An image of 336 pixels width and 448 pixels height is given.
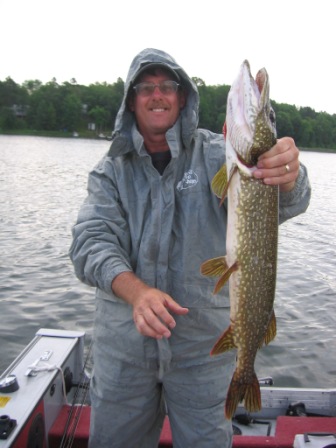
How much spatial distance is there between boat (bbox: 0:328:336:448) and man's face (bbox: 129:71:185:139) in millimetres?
1990

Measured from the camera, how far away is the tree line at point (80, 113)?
231 feet

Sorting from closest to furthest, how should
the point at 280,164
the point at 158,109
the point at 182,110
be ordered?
1. the point at 280,164
2. the point at 158,109
3. the point at 182,110

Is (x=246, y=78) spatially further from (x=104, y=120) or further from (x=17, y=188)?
(x=104, y=120)

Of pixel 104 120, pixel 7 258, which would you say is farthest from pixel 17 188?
pixel 104 120

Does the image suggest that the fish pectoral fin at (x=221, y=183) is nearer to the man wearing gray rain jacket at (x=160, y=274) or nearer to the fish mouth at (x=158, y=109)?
the man wearing gray rain jacket at (x=160, y=274)

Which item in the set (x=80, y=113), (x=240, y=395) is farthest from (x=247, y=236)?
(x=80, y=113)

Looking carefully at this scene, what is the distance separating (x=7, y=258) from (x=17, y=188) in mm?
10554

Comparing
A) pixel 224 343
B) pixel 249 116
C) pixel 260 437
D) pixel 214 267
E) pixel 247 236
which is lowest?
pixel 260 437

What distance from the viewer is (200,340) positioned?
113 inches

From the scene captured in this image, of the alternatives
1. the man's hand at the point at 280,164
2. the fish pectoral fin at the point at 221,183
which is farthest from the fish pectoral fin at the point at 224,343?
the man's hand at the point at 280,164

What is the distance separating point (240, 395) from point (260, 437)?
1.19 metres

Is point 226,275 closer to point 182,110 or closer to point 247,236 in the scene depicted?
point 247,236

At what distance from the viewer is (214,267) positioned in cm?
260

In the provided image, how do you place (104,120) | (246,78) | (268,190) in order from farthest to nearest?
(104,120) < (268,190) < (246,78)
